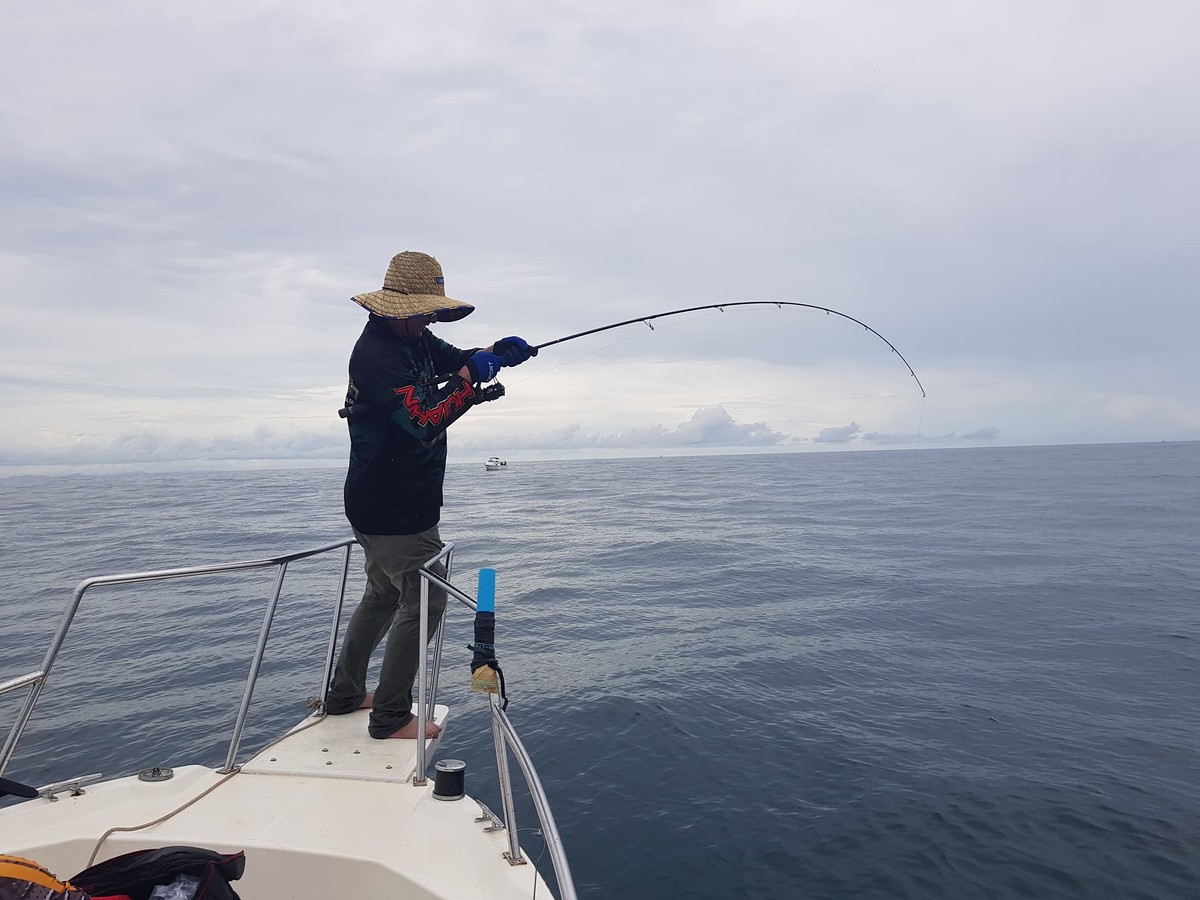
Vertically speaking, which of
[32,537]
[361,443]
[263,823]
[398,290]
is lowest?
[32,537]

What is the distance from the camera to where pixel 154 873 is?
1787mm

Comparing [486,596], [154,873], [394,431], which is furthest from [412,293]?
[154,873]

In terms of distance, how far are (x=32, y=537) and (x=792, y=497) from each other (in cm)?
3250

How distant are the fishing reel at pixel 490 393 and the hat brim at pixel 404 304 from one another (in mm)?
484

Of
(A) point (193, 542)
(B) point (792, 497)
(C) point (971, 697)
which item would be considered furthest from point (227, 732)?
(B) point (792, 497)

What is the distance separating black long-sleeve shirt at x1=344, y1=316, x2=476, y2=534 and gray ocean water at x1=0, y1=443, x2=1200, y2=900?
275 cm

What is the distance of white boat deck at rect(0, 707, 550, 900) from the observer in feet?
8.24

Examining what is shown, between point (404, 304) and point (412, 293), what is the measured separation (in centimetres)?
14

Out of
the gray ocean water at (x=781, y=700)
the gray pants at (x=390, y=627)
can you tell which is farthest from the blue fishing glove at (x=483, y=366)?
the gray ocean water at (x=781, y=700)

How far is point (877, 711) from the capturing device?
7.27 meters

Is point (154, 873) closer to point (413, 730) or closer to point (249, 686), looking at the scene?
point (249, 686)

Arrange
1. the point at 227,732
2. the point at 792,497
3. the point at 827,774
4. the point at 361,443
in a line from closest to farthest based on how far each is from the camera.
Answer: the point at 361,443 → the point at 827,774 → the point at 227,732 → the point at 792,497

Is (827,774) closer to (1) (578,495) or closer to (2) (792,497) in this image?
(2) (792,497)

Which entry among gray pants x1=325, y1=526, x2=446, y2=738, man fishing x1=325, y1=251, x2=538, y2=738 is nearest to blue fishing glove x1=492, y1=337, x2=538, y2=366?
man fishing x1=325, y1=251, x2=538, y2=738
